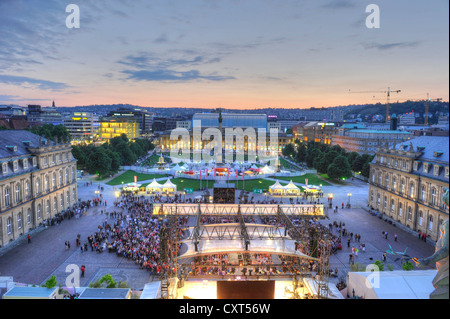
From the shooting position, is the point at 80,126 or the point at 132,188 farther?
the point at 80,126

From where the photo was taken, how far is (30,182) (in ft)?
134

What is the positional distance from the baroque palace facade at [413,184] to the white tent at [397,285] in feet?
61.0

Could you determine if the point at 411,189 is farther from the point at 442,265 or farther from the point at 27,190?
the point at 27,190

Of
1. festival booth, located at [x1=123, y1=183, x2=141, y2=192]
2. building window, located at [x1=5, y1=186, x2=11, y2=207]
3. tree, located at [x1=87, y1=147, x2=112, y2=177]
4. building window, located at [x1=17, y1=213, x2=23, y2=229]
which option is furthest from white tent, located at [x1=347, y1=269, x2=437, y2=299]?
tree, located at [x1=87, y1=147, x2=112, y2=177]

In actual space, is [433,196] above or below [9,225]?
above

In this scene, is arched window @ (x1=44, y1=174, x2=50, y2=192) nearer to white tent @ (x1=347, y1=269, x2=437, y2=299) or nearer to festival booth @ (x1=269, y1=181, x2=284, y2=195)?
festival booth @ (x1=269, y1=181, x2=284, y2=195)

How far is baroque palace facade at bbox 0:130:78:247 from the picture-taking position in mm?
35844

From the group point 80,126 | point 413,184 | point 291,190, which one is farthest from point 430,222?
point 80,126

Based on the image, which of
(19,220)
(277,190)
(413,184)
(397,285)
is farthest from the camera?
(277,190)

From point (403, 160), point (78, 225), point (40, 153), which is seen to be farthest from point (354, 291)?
point (40, 153)

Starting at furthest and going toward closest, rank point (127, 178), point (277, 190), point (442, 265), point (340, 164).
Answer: point (127, 178)
point (340, 164)
point (277, 190)
point (442, 265)

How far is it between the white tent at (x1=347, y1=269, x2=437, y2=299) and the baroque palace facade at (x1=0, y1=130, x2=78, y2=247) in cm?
3526

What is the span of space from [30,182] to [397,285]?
41165 mm
